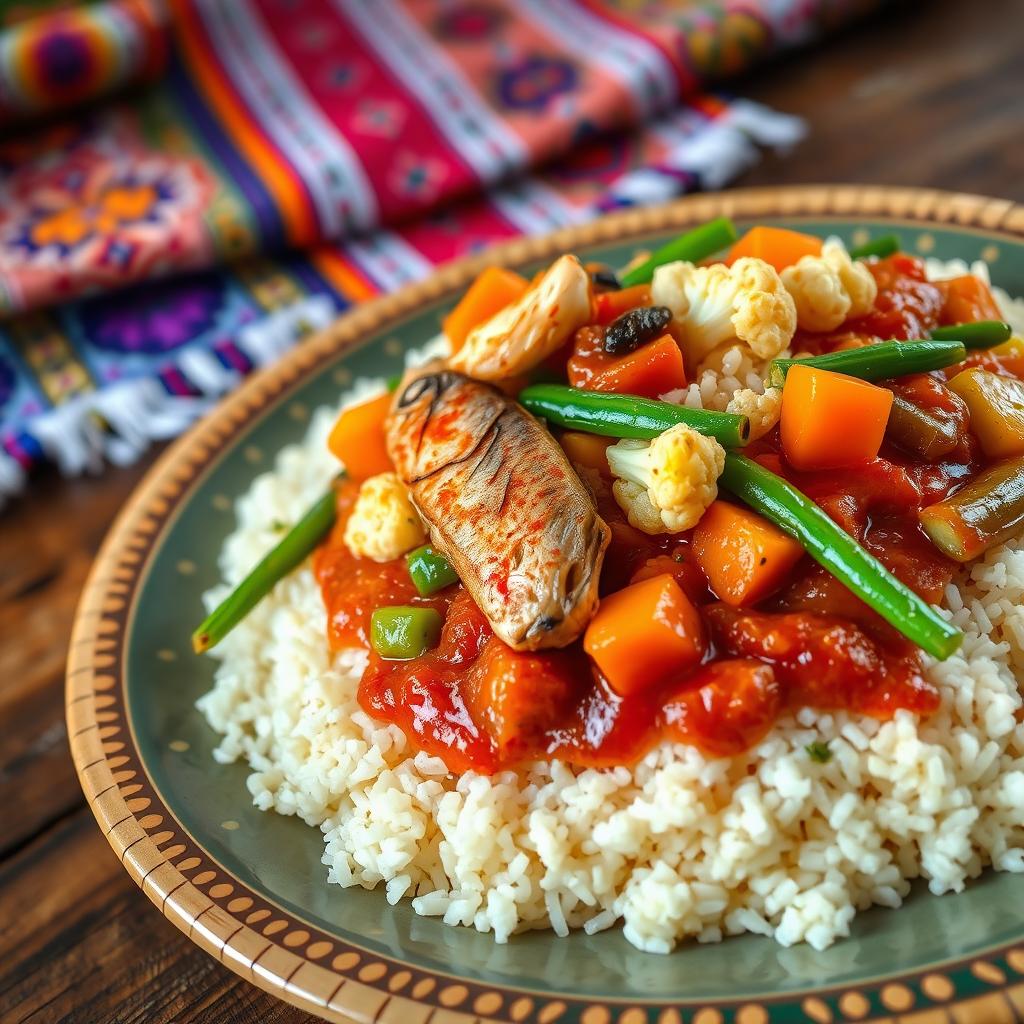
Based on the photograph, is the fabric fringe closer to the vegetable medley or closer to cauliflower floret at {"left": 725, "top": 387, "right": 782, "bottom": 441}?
the vegetable medley

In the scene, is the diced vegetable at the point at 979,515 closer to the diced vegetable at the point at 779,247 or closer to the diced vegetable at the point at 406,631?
the diced vegetable at the point at 779,247

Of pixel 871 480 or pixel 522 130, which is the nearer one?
pixel 871 480

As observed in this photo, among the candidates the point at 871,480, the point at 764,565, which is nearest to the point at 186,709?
the point at 764,565

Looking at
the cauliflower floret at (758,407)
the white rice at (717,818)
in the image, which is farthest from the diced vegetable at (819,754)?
the cauliflower floret at (758,407)

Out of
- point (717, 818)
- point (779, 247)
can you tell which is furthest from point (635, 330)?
point (717, 818)

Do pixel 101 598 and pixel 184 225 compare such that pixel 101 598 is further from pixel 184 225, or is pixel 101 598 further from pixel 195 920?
pixel 184 225

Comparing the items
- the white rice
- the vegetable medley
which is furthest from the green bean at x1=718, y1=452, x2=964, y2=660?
the white rice
